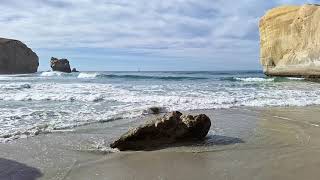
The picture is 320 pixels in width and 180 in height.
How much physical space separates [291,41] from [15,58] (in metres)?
72.2

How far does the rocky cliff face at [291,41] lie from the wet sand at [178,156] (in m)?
31.8

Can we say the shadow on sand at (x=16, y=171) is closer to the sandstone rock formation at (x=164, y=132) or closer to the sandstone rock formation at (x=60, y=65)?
the sandstone rock formation at (x=164, y=132)

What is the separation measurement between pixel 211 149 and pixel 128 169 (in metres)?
1.88

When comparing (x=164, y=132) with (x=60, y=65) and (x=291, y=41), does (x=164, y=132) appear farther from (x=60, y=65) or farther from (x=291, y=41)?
(x=60, y=65)

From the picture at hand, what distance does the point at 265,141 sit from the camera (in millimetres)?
→ 7812

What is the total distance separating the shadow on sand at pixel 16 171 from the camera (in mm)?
5477

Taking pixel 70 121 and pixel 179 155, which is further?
pixel 70 121

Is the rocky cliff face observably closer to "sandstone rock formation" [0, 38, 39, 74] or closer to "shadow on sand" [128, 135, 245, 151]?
"shadow on sand" [128, 135, 245, 151]

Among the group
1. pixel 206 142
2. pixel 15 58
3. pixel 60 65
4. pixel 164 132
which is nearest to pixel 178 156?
pixel 164 132

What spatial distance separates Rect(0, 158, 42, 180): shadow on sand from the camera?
5.48 metres

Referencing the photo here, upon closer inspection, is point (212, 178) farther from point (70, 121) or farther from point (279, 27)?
point (279, 27)

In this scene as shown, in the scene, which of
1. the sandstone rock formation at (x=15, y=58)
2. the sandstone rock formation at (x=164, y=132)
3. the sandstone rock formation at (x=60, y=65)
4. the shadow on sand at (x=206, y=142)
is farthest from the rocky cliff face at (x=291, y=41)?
the sandstone rock formation at (x=15, y=58)

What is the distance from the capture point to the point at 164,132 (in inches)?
304

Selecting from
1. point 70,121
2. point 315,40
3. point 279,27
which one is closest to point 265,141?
point 70,121
